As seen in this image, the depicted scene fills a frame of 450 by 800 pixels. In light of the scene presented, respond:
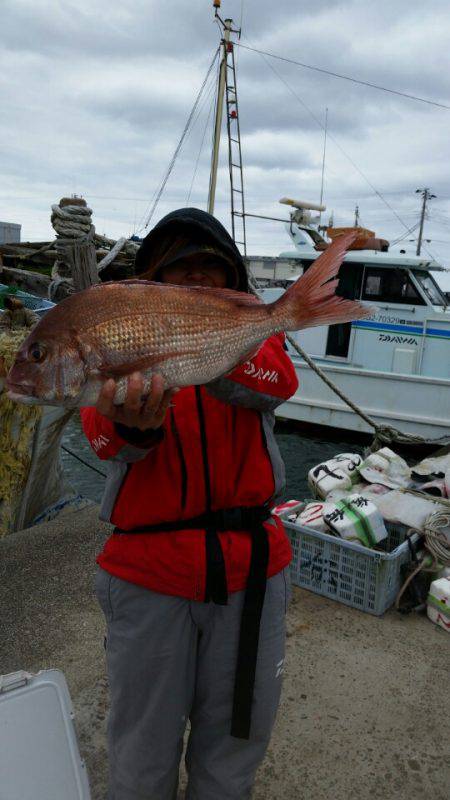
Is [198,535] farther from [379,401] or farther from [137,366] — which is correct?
[379,401]

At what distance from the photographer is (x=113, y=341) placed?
158 cm

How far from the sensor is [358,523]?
154 inches

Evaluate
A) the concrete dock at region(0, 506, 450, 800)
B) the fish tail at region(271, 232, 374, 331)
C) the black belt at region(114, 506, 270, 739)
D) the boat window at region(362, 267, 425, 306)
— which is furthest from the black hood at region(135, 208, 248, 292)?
the boat window at region(362, 267, 425, 306)

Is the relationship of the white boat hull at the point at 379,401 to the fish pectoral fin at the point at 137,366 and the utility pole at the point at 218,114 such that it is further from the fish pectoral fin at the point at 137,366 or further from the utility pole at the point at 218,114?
A: the fish pectoral fin at the point at 137,366

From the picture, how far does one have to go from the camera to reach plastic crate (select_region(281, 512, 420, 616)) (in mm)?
3568

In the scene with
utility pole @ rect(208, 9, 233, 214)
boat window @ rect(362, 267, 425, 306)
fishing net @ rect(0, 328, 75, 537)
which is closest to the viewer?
fishing net @ rect(0, 328, 75, 537)

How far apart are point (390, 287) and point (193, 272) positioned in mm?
9705

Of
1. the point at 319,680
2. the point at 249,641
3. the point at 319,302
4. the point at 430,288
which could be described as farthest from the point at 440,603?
the point at 430,288

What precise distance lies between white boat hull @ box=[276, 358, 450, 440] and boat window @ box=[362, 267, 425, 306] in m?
1.50

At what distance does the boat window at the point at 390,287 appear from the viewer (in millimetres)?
10673

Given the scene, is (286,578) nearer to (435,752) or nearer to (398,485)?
(435,752)

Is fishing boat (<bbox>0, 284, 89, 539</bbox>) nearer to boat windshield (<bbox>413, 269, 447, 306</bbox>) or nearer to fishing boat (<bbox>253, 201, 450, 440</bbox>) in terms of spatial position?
fishing boat (<bbox>253, 201, 450, 440</bbox>)

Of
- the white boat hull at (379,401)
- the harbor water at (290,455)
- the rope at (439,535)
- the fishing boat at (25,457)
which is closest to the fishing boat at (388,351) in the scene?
the white boat hull at (379,401)

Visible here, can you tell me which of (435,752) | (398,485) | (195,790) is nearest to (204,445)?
(195,790)
